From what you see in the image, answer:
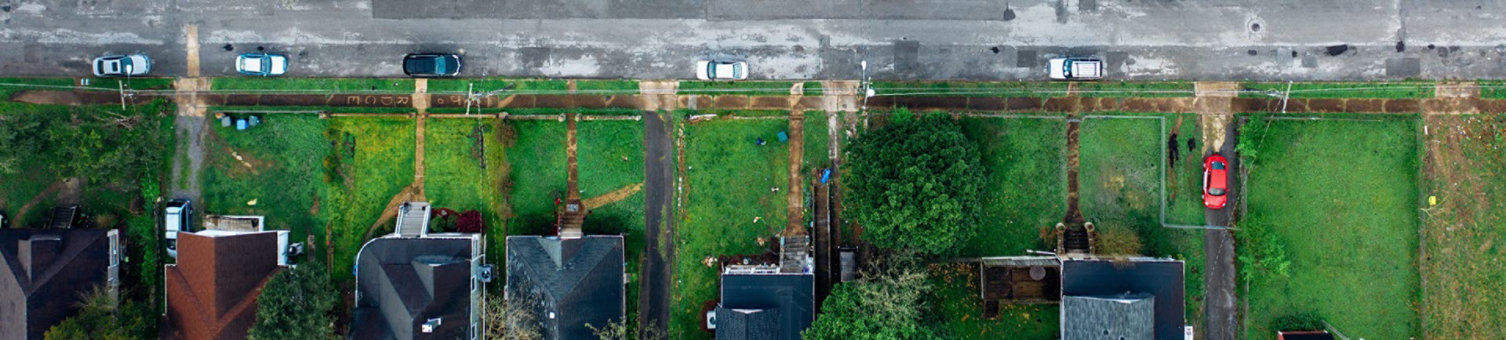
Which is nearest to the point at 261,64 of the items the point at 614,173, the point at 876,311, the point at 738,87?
the point at 614,173

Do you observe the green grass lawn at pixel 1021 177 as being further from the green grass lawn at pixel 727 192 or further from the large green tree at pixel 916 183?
the green grass lawn at pixel 727 192

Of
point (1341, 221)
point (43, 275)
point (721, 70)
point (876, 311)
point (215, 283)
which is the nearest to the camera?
point (876, 311)

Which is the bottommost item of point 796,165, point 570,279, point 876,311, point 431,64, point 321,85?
point 876,311

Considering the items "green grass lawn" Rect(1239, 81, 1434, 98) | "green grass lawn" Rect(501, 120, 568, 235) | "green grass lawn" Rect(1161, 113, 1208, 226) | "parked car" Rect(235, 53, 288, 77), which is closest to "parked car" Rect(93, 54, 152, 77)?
"parked car" Rect(235, 53, 288, 77)

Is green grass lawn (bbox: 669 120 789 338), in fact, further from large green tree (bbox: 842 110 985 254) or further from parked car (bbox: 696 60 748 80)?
large green tree (bbox: 842 110 985 254)

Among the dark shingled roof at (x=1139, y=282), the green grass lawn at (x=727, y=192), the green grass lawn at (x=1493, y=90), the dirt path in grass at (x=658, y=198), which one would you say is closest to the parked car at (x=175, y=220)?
the dirt path in grass at (x=658, y=198)

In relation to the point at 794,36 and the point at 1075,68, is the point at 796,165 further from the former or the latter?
the point at 1075,68

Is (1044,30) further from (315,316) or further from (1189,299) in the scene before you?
(315,316)
